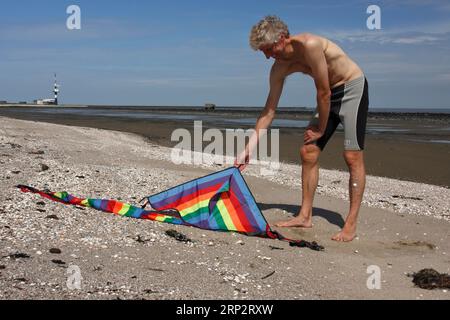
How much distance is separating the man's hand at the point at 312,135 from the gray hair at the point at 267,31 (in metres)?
1.06

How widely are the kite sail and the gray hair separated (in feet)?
4.39

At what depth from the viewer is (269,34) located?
16.8 ft

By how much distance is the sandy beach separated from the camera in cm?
370

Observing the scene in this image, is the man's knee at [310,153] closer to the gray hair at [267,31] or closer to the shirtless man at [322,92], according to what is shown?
the shirtless man at [322,92]

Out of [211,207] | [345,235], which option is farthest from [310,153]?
[211,207]

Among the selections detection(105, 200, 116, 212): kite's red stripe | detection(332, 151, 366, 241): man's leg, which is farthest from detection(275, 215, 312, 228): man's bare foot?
detection(105, 200, 116, 212): kite's red stripe

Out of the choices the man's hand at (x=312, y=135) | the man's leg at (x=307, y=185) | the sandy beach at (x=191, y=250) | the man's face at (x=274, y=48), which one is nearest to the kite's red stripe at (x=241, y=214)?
the sandy beach at (x=191, y=250)

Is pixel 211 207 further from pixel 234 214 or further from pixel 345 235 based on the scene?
pixel 345 235

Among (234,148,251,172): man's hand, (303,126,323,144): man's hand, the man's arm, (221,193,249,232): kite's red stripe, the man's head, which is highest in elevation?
the man's head

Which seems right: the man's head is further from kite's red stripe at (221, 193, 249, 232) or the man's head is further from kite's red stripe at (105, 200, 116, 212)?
kite's red stripe at (105, 200, 116, 212)

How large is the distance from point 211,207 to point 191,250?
967 mm

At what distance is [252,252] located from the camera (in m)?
4.72

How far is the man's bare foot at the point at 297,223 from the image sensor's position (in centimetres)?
579
